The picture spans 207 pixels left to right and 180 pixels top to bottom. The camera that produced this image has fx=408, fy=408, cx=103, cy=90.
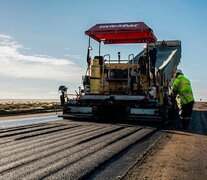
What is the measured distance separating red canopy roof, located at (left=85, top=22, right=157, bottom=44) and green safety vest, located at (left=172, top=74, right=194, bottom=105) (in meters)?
2.99

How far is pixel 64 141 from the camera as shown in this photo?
306 inches

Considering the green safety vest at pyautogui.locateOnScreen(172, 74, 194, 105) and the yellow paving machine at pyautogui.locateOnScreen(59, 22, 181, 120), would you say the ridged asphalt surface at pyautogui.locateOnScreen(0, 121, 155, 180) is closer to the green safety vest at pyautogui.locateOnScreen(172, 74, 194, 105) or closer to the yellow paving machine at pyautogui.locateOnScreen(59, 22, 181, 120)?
Answer: the green safety vest at pyautogui.locateOnScreen(172, 74, 194, 105)

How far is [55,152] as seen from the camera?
6.42 meters

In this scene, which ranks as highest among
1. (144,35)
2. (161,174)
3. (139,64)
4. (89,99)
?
(144,35)

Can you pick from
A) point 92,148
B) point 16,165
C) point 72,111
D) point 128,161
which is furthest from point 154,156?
point 72,111

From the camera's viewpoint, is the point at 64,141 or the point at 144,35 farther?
the point at 144,35

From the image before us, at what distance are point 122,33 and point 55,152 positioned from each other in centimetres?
885

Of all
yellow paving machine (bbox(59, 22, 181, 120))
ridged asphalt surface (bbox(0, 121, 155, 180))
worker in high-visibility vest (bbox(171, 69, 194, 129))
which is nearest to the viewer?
ridged asphalt surface (bbox(0, 121, 155, 180))

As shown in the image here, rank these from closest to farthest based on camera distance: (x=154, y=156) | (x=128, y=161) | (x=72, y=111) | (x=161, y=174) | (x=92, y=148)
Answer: (x=161, y=174), (x=128, y=161), (x=154, y=156), (x=92, y=148), (x=72, y=111)

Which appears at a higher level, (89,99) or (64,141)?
(89,99)

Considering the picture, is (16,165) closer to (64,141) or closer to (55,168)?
(55,168)

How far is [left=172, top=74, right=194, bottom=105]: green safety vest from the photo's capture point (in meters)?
11.8

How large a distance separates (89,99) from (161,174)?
9456mm

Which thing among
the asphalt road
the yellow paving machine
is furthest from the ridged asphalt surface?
the yellow paving machine
